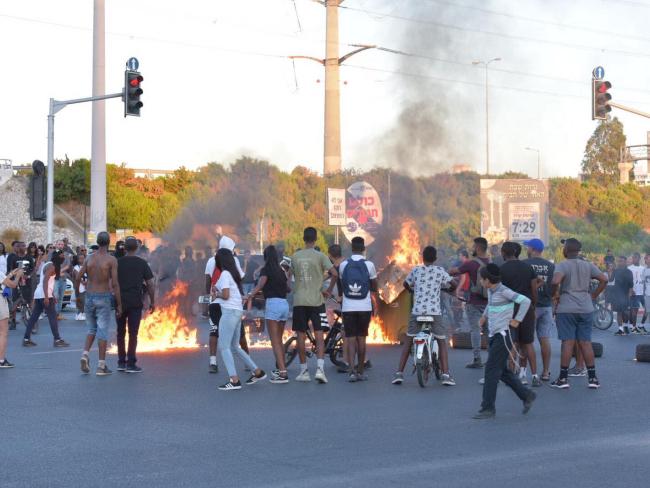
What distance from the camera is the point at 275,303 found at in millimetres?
12703

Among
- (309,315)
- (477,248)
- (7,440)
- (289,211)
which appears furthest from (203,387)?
(289,211)

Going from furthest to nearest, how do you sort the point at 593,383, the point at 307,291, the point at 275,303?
1. the point at 307,291
2. the point at 275,303
3. the point at 593,383

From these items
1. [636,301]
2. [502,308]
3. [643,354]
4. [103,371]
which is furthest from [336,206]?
[502,308]

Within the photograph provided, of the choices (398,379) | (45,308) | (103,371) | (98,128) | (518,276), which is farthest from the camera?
(98,128)

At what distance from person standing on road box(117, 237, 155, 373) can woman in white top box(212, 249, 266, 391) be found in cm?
170

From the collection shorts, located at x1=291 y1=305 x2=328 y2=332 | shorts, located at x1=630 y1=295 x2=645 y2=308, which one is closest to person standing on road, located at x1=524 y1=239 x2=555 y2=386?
shorts, located at x1=291 y1=305 x2=328 y2=332

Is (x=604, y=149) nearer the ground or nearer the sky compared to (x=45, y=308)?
nearer the sky

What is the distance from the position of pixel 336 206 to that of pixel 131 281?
57.5 ft

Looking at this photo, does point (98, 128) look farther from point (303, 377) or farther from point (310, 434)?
point (310, 434)

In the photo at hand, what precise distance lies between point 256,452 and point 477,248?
24.0 ft

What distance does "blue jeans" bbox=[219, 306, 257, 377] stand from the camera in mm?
12094

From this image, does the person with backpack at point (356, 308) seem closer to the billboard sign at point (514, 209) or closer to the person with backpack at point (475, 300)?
the person with backpack at point (475, 300)

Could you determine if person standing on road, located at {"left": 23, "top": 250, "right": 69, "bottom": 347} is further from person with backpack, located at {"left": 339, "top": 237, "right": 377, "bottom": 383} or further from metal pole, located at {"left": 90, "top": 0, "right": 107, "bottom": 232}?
metal pole, located at {"left": 90, "top": 0, "right": 107, "bottom": 232}

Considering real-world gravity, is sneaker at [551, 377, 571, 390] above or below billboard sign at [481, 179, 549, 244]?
below
